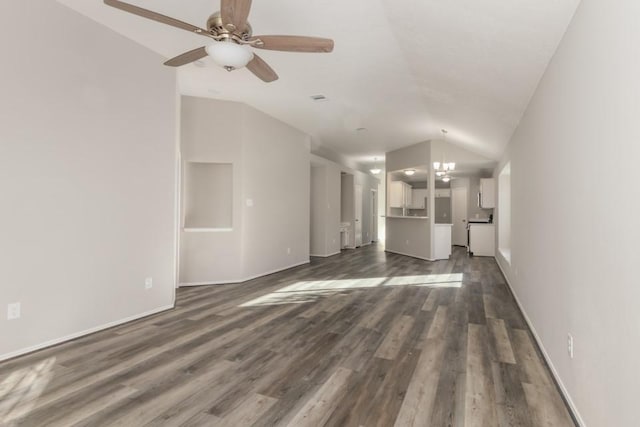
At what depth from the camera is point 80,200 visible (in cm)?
321

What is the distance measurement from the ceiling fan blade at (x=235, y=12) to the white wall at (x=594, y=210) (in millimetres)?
1840

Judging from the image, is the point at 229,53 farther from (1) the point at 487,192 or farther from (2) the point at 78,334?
(1) the point at 487,192

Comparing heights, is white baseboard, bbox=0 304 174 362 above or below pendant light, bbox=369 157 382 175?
below

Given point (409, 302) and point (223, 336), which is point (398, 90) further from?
point (223, 336)

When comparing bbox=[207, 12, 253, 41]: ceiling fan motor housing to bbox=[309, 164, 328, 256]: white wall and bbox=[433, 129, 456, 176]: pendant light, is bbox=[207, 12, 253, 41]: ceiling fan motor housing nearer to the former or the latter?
bbox=[433, 129, 456, 176]: pendant light

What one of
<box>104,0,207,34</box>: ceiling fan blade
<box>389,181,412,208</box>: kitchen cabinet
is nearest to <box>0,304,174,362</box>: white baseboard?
<box>104,0,207,34</box>: ceiling fan blade

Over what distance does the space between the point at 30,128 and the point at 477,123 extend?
548 cm

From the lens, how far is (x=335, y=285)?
547cm

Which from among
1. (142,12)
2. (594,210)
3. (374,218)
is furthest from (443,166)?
(142,12)

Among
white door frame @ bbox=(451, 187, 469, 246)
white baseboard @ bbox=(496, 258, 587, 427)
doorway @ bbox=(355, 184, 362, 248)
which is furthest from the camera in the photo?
white door frame @ bbox=(451, 187, 469, 246)

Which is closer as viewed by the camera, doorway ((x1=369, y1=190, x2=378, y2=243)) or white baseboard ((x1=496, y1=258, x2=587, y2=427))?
white baseboard ((x1=496, y1=258, x2=587, y2=427))

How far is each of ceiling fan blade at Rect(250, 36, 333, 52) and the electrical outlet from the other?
2821 mm

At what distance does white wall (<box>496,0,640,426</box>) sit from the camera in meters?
1.34

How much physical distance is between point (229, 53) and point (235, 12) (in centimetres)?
30
